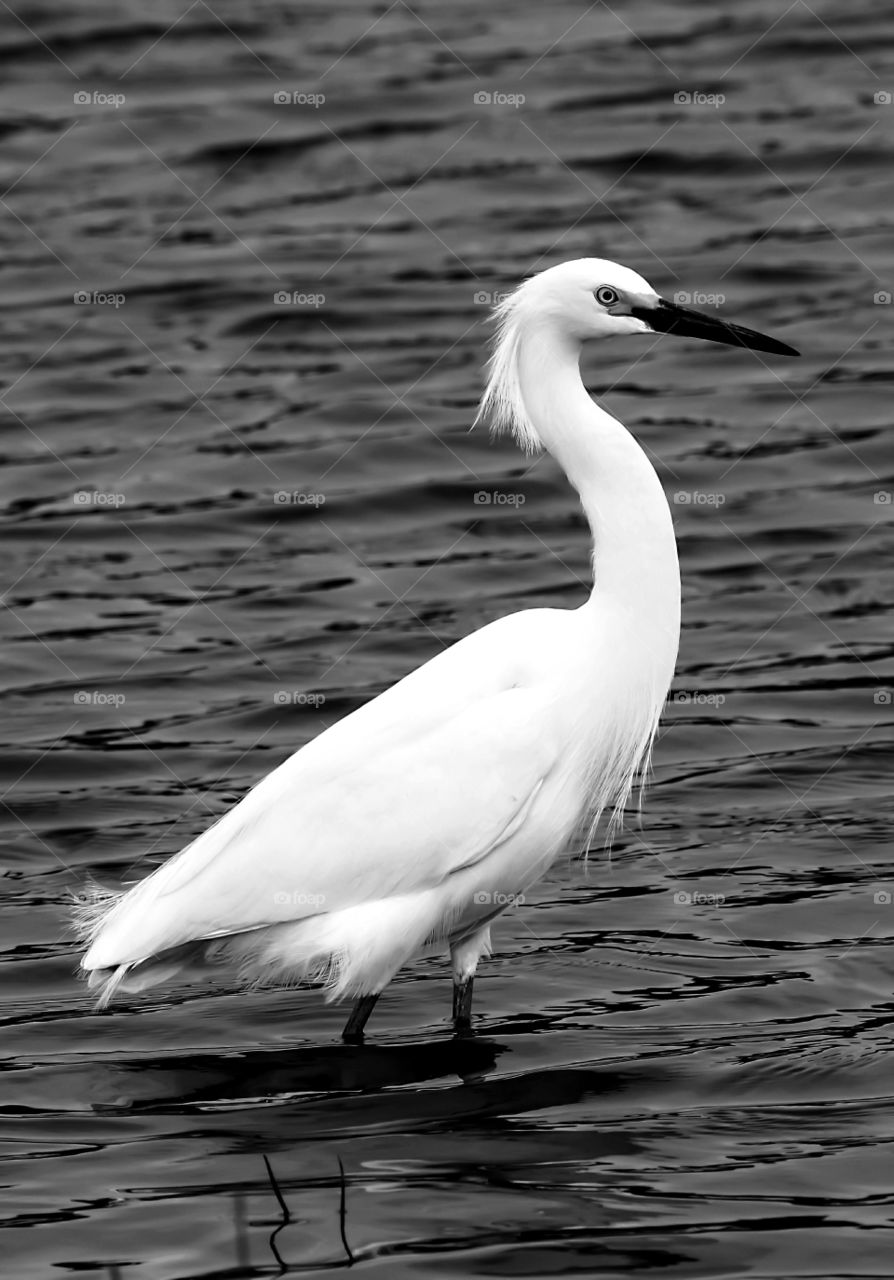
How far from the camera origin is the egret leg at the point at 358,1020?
7.40m

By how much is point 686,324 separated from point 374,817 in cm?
199

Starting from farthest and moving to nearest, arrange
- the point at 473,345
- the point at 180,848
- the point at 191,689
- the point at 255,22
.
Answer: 1. the point at 255,22
2. the point at 473,345
3. the point at 191,689
4. the point at 180,848

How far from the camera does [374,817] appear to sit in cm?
727

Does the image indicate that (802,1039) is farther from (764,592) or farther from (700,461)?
(700,461)

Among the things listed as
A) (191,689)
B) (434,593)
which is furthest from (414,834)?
(434,593)

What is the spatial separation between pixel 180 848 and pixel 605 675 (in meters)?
2.73

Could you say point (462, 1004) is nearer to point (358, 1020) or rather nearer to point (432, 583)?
point (358, 1020)

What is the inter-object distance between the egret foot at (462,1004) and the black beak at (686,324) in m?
2.40

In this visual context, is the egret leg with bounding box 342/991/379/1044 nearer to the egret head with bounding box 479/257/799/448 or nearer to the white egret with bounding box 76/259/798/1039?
the white egret with bounding box 76/259/798/1039

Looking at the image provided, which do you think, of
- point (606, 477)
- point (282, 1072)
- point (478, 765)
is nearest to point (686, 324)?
point (606, 477)

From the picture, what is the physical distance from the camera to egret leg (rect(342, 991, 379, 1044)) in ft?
24.3

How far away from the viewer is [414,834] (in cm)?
720

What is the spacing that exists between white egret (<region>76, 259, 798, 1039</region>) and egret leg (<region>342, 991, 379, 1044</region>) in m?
0.02

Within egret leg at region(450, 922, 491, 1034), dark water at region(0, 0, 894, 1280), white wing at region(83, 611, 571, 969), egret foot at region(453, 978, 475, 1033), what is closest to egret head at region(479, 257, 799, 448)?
white wing at region(83, 611, 571, 969)
